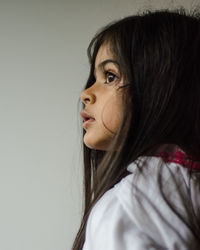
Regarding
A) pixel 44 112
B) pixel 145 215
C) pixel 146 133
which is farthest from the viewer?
pixel 44 112

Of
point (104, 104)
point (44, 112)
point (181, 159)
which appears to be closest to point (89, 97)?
point (104, 104)

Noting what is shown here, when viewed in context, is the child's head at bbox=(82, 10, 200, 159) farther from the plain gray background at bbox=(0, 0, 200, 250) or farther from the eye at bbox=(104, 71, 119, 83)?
the plain gray background at bbox=(0, 0, 200, 250)

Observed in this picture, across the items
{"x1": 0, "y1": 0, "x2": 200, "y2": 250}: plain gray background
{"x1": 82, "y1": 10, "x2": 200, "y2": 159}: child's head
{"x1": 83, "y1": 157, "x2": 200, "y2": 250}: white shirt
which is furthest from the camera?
{"x1": 0, "y1": 0, "x2": 200, "y2": 250}: plain gray background

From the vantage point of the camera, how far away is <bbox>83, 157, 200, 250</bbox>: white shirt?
1.48ft

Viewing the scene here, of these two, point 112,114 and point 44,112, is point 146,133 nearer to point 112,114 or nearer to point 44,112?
point 112,114

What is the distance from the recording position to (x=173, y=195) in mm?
478

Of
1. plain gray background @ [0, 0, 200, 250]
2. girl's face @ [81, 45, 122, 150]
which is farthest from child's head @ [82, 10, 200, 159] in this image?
plain gray background @ [0, 0, 200, 250]

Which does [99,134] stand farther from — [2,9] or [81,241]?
[2,9]

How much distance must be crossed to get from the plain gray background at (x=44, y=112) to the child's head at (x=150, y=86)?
32cm

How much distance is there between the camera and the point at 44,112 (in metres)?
0.96

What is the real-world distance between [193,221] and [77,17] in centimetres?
68

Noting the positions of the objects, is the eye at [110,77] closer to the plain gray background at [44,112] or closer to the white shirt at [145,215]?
the white shirt at [145,215]

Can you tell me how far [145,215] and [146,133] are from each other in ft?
0.49

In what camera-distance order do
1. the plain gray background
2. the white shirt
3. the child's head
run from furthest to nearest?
the plain gray background, the child's head, the white shirt
